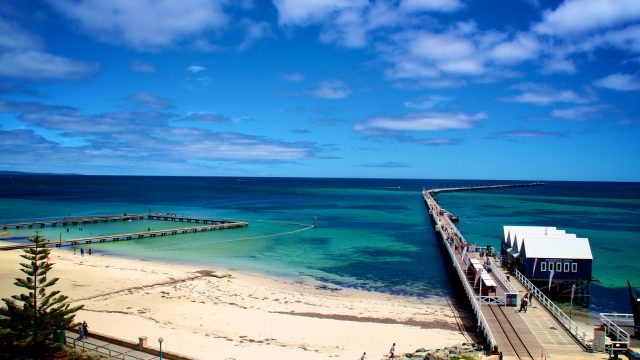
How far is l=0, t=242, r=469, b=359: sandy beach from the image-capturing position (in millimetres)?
21438

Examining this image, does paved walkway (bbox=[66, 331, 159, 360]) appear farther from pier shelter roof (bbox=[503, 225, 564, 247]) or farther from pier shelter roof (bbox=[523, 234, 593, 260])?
pier shelter roof (bbox=[503, 225, 564, 247])

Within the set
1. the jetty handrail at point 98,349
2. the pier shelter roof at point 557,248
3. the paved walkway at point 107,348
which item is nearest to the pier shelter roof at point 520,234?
the pier shelter roof at point 557,248

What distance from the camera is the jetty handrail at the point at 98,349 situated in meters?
17.4

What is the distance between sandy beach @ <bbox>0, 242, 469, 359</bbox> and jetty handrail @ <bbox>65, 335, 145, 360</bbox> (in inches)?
101

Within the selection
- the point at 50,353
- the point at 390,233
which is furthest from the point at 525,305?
the point at 390,233

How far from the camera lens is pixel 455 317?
86.7 ft

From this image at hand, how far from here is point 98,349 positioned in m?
18.2

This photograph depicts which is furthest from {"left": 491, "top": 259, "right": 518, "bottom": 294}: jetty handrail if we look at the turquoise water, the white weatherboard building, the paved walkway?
the paved walkway

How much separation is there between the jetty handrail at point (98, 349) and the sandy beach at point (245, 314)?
2.56 meters

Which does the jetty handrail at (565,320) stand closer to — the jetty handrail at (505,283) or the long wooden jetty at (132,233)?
the jetty handrail at (505,283)

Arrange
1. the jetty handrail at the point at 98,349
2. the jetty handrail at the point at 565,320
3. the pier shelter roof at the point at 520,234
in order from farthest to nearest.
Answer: the pier shelter roof at the point at 520,234
the jetty handrail at the point at 565,320
the jetty handrail at the point at 98,349

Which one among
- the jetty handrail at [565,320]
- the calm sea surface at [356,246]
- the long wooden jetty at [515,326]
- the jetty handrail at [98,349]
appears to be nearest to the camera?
the jetty handrail at [98,349]

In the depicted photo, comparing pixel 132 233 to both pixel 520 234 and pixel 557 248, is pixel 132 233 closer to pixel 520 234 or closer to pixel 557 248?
pixel 520 234

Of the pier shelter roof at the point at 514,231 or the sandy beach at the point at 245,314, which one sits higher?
the pier shelter roof at the point at 514,231
